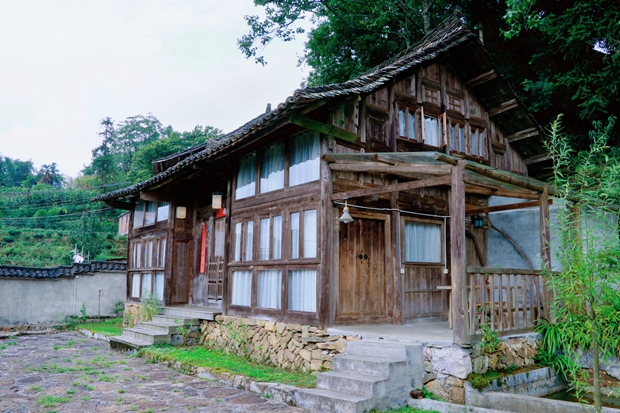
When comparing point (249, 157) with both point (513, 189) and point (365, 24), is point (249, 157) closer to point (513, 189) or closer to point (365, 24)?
point (513, 189)

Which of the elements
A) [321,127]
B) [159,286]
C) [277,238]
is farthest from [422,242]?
[159,286]

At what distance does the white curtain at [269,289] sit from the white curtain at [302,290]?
0.37 m

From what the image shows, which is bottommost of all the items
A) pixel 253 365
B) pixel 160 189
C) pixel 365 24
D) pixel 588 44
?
pixel 253 365

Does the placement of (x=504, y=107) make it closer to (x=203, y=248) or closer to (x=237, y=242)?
(x=237, y=242)

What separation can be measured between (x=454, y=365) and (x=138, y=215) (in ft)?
42.3

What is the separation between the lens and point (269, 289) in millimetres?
9430

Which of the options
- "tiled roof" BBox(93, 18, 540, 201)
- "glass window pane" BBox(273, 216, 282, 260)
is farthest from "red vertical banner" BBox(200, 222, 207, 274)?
"glass window pane" BBox(273, 216, 282, 260)

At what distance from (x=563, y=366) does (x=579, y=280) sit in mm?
3974

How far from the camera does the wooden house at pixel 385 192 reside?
294 inches

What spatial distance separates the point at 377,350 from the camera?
686 cm

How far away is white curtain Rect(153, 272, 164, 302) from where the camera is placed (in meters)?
13.7

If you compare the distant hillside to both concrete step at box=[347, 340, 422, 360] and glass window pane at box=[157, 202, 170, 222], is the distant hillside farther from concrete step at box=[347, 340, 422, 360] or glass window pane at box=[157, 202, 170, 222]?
concrete step at box=[347, 340, 422, 360]

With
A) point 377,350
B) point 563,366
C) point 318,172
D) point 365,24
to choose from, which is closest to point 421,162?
point 318,172

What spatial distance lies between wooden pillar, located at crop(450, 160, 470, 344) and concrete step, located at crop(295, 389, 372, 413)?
1.56 meters
